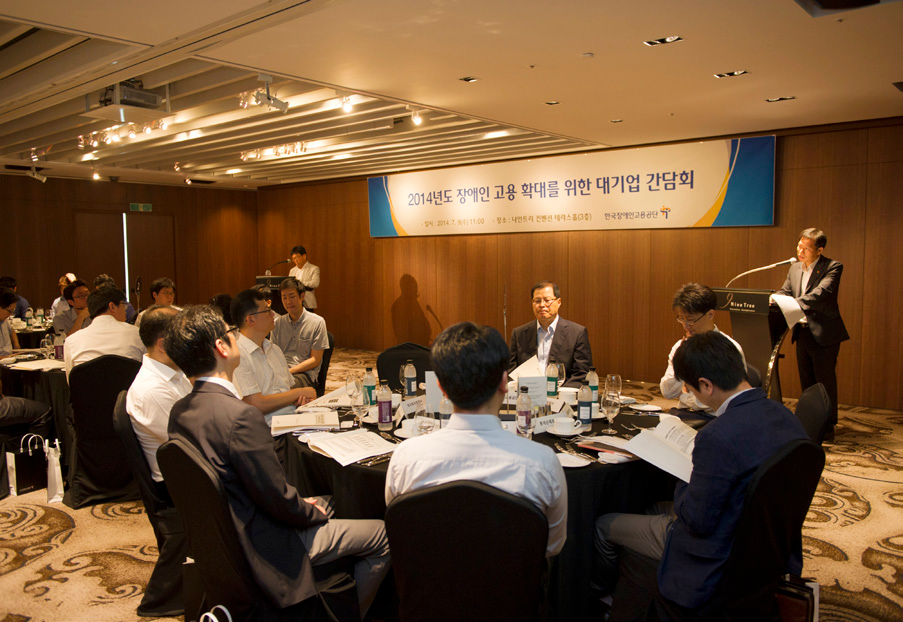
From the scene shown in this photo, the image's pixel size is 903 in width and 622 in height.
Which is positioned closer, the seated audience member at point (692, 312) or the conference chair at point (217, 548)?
the conference chair at point (217, 548)

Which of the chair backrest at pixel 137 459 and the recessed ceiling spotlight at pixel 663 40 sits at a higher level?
the recessed ceiling spotlight at pixel 663 40

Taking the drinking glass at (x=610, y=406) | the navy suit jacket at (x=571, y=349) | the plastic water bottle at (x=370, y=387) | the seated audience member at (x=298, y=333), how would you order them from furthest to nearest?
the seated audience member at (x=298, y=333) < the navy suit jacket at (x=571, y=349) < the plastic water bottle at (x=370, y=387) < the drinking glass at (x=610, y=406)

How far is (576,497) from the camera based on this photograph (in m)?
2.64

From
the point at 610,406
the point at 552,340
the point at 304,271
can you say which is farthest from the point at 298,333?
the point at 304,271

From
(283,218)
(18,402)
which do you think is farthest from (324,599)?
(283,218)

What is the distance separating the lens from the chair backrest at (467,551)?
5.54 ft

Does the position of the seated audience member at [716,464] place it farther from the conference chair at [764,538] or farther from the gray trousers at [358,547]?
the gray trousers at [358,547]

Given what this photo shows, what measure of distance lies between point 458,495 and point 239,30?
10.8ft

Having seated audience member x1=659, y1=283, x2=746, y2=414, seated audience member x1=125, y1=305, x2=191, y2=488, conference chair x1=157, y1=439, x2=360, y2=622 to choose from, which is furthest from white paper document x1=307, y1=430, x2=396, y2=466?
seated audience member x1=659, y1=283, x2=746, y2=414

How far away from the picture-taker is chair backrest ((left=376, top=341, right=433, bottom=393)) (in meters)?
4.63

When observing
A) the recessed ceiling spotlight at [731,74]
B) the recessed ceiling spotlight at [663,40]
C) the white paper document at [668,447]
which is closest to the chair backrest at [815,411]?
the white paper document at [668,447]

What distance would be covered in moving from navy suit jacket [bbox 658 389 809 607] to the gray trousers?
1.13 metres

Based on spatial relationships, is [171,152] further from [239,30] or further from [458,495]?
[458,495]

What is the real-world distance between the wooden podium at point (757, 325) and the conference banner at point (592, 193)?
1.88m
